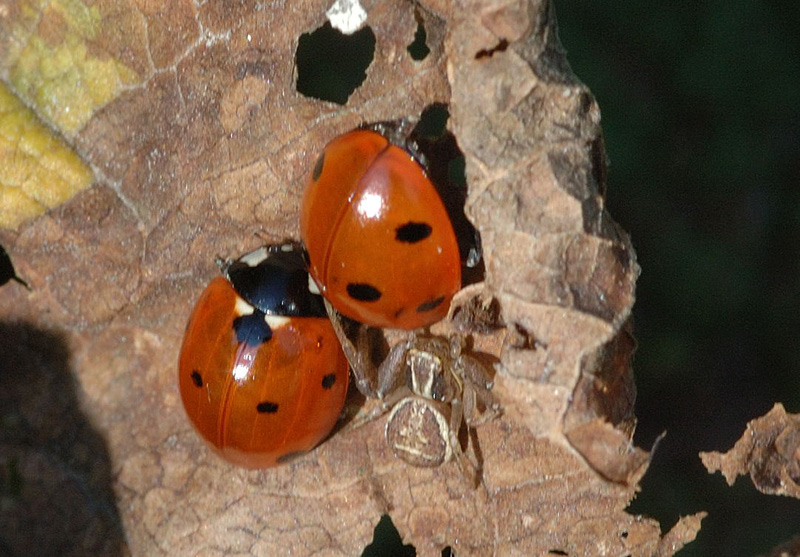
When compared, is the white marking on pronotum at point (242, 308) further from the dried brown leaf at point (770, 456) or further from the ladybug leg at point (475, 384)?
the dried brown leaf at point (770, 456)

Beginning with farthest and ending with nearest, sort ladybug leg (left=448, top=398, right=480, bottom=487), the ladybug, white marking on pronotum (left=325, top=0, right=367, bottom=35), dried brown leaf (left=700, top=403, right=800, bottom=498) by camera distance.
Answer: the ladybug
ladybug leg (left=448, top=398, right=480, bottom=487)
white marking on pronotum (left=325, top=0, right=367, bottom=35)
dried brown leaf (left=700, top=403, right=800, bottom=498)

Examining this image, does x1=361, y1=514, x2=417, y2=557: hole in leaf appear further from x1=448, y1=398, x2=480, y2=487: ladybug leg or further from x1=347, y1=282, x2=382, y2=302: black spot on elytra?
x1=347, y1=282, x2=382, y2=302: black spot on elytra

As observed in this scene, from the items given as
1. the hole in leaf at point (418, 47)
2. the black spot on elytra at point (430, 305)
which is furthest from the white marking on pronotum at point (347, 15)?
the black spot on elytra at point (430, 305)

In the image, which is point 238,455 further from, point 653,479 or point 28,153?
point 653,479

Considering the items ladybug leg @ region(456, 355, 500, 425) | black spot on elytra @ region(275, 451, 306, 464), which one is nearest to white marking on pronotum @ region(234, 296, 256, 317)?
black spot on elytra @ region(275, 451, 306, 464)

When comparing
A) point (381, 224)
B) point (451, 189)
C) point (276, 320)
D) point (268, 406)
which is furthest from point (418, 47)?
point (268, 406)

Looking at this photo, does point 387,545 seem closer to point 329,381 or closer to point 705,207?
point 329,381
